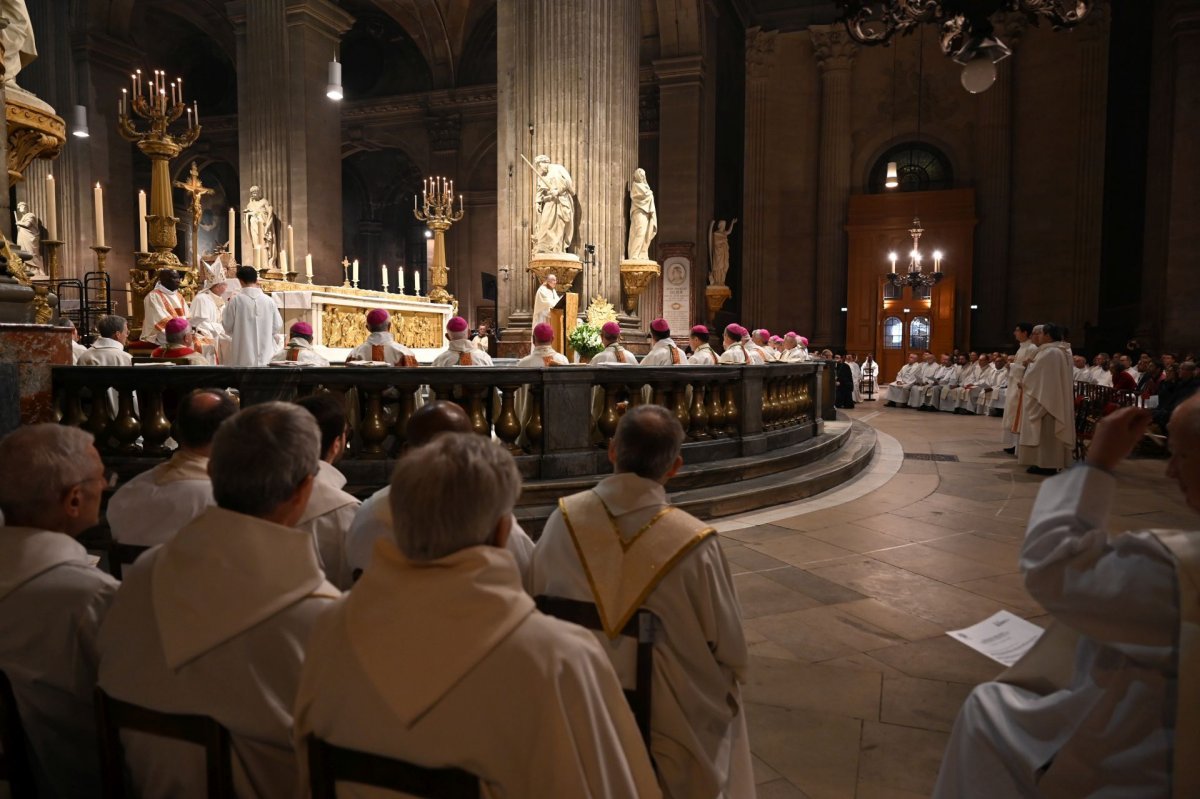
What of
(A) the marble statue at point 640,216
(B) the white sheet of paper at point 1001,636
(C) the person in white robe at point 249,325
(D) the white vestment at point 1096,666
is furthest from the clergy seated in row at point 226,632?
(A) the marble statue at point 640,216

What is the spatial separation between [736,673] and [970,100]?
981 inches

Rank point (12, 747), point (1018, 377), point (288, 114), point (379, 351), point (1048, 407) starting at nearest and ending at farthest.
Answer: point (12, 747) < point (379, 351) < point (1048, 407) < point (1018, 377) < point (288, 114)

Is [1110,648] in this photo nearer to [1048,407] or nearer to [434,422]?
[434,422]

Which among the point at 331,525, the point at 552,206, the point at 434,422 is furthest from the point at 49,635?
the point at 552,206

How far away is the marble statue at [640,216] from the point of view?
46.7 ft

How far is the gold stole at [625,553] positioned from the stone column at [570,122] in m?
11.5

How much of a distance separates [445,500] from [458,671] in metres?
0.29

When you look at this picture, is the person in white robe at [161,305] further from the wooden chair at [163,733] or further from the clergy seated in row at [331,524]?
the wooden chair at [163,733]

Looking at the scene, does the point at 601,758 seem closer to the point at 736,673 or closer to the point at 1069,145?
the point at 736,673

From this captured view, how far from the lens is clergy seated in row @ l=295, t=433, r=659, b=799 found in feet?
4.10

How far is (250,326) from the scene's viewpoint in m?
8.70

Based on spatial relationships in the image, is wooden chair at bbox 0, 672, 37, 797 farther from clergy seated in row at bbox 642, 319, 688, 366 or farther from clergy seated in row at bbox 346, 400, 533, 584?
clergy seated in row at bbox 642, 319, 688, 366

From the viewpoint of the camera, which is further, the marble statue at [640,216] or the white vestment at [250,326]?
the marble statue at [640,216]

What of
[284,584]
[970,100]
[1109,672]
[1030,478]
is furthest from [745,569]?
[970,100]
